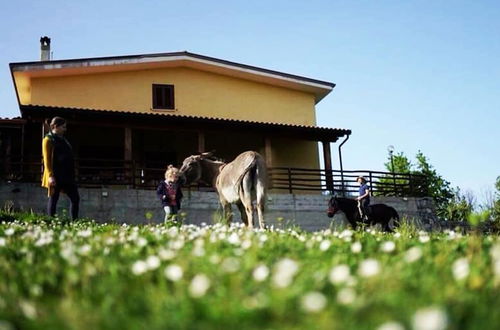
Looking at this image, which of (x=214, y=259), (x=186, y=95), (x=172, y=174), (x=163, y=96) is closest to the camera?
(x=214, y=259)

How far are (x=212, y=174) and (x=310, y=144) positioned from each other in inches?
691

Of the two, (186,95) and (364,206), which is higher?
(186,95)

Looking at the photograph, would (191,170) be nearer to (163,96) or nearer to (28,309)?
(28,309)

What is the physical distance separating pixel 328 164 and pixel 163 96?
8255mm

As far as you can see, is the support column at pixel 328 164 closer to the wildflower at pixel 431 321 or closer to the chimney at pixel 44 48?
the chimney at pixel 44 48

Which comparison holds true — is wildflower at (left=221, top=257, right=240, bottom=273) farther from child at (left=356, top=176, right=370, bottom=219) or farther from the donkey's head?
child at (left=356, top=176, right=370, bottom=219)

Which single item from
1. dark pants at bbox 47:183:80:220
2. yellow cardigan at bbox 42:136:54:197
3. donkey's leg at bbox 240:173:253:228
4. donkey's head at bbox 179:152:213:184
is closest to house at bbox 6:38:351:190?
donkey's head at bbox 179:152:213:184

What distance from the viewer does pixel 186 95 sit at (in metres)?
27.1

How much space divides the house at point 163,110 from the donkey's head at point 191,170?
10.4 meters

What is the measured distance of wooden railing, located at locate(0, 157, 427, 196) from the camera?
68.5ft

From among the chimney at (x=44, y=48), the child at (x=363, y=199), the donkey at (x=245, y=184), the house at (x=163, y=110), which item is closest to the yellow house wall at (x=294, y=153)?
the house at (x=163, y=110)

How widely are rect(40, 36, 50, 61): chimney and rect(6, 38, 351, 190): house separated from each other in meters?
0.10

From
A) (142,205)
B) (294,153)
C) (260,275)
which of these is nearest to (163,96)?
(294,153)

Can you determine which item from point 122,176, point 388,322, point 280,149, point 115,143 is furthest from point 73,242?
point 280,149
